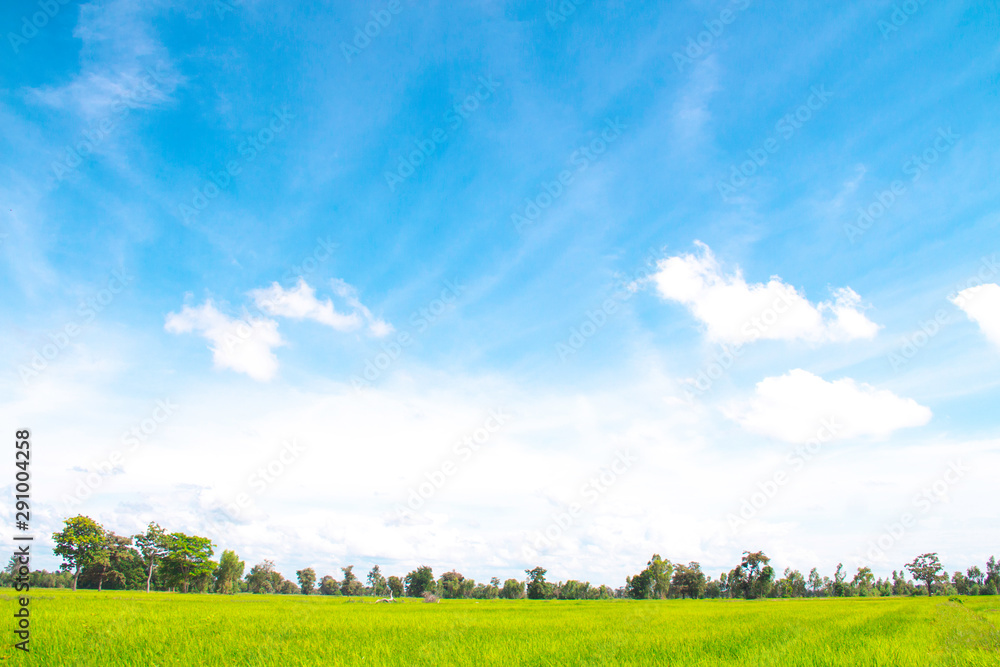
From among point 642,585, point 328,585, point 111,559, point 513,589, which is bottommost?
point 328,585

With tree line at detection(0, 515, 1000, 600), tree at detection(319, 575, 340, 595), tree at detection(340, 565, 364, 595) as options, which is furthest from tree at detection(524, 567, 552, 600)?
tree at detection(319, 575, 340, 595)

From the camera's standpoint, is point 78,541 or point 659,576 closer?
point 78,541

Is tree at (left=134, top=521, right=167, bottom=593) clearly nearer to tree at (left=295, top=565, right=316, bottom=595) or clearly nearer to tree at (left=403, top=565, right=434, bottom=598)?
tree at (left=403, top=565, right=434, bottom=598)

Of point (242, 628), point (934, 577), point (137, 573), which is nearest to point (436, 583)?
point (137, 573)

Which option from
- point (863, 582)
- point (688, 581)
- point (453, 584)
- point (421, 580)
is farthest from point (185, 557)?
point (863, 582)

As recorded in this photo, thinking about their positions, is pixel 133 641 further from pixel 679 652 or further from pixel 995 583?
pixel 995 583

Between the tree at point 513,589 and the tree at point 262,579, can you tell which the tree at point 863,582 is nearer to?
the tree at point 513,589

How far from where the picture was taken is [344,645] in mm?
11250

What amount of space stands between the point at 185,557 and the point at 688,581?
360ft

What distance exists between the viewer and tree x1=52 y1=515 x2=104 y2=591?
205ft

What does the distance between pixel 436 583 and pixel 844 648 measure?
13257cm

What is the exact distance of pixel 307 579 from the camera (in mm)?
165375

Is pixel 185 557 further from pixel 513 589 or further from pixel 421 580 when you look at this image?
pixel 513 589

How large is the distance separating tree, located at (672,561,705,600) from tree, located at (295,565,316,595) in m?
116
